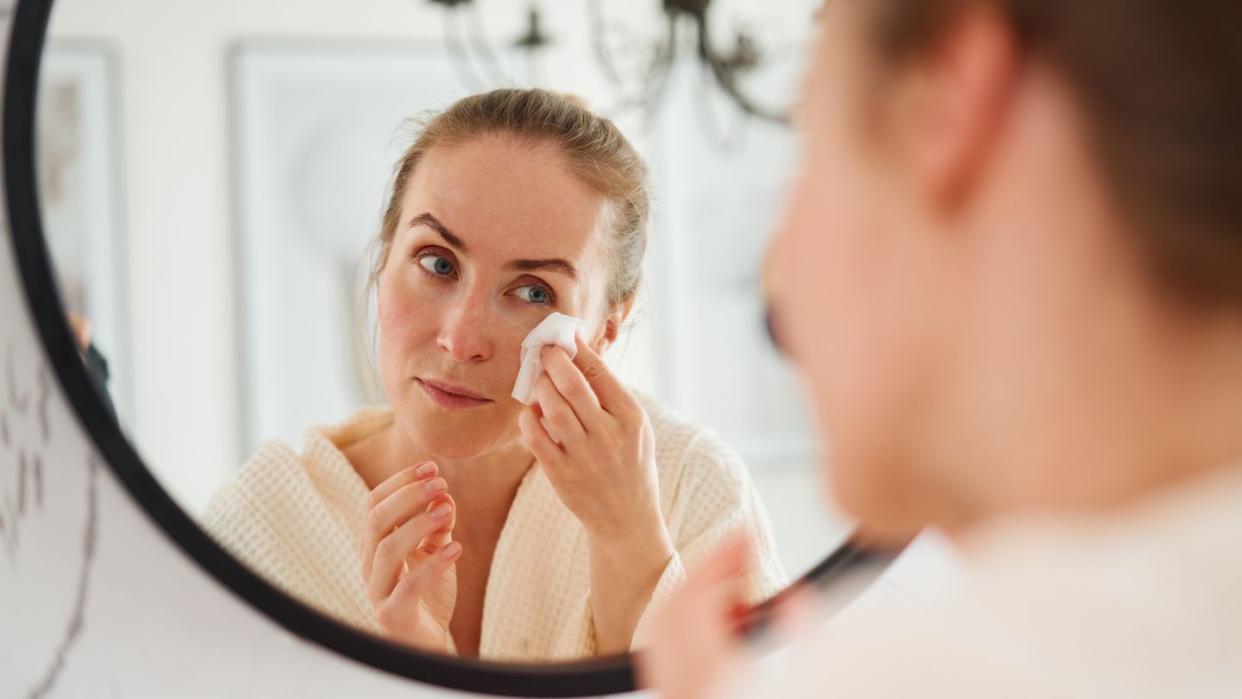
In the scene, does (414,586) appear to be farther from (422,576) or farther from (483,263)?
(483,263)

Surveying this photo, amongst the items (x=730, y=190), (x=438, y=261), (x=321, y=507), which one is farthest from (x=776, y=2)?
(x=321, y=507)

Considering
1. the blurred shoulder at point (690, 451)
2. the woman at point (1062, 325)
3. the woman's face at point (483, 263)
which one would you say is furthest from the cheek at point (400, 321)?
the woman at point (1062, 325)

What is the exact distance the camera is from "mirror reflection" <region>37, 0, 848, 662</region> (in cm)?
44

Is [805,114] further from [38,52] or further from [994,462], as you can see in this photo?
[38,52]

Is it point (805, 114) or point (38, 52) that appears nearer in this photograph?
point (805, 114)

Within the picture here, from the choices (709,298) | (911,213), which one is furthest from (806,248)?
(709,298)

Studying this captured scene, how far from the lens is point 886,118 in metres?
0.27

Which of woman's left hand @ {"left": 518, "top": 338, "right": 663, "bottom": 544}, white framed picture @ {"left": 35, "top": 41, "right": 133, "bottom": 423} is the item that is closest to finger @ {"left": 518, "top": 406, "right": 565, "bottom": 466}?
woman's left hand @ {"left": 518, "top": 338, "right": 663, "bottom": 544}

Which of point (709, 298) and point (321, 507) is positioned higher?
point (709, 298)

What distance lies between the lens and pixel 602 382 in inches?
18.0

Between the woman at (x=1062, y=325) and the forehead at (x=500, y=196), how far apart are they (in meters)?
0.19

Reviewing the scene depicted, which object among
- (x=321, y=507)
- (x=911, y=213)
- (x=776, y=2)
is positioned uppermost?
(x=776, y=2)

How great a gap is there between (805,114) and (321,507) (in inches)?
11.3

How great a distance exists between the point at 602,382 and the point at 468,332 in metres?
0.06
